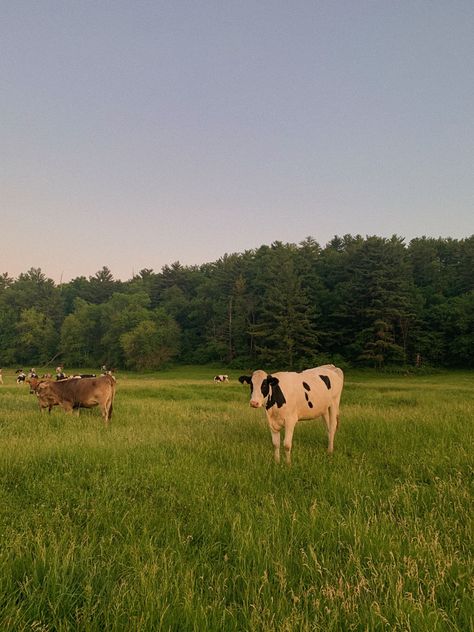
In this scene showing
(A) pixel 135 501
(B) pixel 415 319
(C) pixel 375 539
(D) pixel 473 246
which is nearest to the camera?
(C) pixel 375 539

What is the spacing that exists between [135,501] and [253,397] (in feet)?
10.5

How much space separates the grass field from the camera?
2697 millimetres

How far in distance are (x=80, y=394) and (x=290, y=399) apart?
8.55m

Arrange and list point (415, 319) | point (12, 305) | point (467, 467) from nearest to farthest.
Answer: point (467, 467), point (415, 319), point (12, 305)

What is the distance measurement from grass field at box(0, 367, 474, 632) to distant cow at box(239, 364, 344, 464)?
1.88 ft

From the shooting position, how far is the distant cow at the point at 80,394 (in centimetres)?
1271

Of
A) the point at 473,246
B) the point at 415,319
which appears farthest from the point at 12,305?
the point at 473,246

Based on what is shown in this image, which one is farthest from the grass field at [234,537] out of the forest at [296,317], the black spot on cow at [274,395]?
the forest at [296,317]

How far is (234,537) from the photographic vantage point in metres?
3.76

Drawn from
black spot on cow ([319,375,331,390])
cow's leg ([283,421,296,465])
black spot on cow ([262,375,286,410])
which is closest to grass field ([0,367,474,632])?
cow's leg ([283,421,296,465])

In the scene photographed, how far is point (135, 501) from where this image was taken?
15.9 ft

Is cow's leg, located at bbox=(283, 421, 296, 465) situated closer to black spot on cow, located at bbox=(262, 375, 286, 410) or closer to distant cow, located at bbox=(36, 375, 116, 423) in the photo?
black spot on cow, located at bbox=(262, 375, 286, 410)

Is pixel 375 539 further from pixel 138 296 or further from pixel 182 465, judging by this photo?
pixel 138 296

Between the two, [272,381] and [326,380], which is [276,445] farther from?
[326,380]
